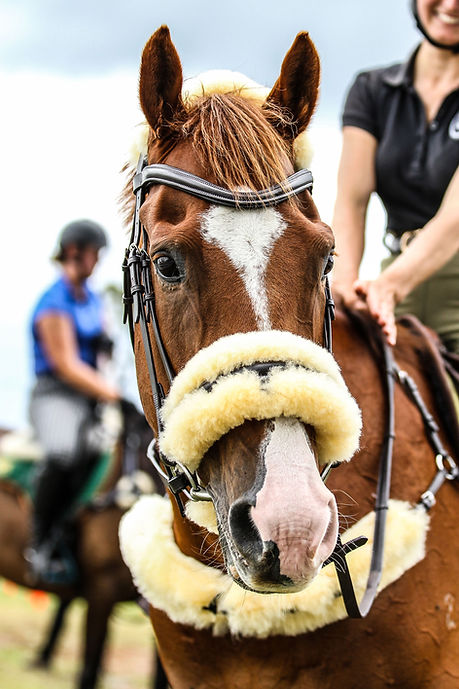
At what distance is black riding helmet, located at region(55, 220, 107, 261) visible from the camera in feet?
22.5

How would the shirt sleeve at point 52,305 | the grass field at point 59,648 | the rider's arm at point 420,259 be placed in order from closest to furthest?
the rider's arm at point 420,259, the shirt sleeve at point 52,305, the grass field at point 59,648

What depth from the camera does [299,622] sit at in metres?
2.22

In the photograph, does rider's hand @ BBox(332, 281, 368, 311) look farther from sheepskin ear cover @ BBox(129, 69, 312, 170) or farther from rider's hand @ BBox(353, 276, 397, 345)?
sheepskin ear cover @ BBox(129, 69, 312, 170)

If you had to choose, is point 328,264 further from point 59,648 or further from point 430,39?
point 59,648

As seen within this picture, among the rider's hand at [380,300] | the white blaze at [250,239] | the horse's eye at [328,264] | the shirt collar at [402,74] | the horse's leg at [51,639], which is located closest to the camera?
the white blaze at [250,239]

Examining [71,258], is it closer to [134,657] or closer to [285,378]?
[134,657]

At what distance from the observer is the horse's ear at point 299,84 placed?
2295mm

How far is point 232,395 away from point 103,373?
5.11m

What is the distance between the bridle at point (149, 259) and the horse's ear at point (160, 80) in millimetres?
162

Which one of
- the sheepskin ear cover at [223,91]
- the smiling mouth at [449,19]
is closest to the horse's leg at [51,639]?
the sheepskin ear cover at [223,91]

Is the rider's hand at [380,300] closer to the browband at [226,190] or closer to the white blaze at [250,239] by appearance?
the browband at [226,190]

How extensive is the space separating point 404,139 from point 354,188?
280mm

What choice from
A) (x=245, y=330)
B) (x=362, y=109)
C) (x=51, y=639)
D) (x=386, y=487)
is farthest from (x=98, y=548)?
(x=245, y=330)

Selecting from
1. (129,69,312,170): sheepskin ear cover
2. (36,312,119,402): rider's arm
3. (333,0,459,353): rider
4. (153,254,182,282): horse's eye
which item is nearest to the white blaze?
(153,254,182,282): horse's eye
